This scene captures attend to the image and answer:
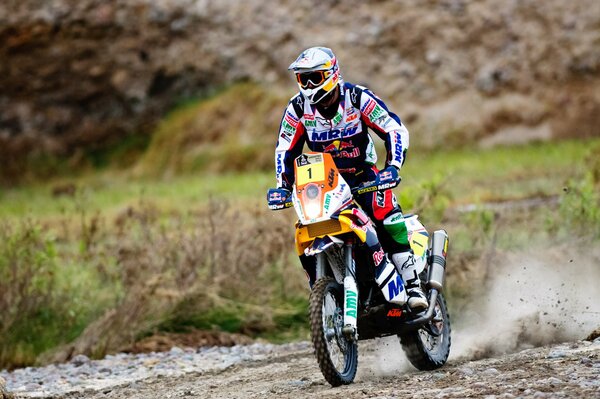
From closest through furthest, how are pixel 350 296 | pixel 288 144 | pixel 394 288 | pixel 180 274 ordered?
pixel 350 296 < pixel 394 288 < pixel 288 144 < pixel 180 274

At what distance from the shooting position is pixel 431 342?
11.3 m

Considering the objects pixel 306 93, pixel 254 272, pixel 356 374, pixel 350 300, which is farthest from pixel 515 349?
pixel 254 272

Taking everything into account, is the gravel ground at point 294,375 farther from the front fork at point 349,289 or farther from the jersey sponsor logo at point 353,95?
the jersey sponsor logo at point 353,95

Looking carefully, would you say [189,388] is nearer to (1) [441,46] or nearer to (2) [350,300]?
(2) [350,300]

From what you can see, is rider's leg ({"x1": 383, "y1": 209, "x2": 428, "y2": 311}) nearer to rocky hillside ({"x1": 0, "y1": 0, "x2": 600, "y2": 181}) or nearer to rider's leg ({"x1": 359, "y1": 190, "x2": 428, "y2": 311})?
rider's leg ({"x1": 359, "y1": 190, "x2": 428, "y2": 311})

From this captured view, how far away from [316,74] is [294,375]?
108 inches

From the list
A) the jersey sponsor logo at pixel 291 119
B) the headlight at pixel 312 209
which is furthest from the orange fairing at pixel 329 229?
the jersey sponsor logo at pixel 291 119

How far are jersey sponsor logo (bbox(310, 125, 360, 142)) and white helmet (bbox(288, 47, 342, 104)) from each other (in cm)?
35

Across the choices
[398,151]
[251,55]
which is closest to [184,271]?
[398,151]

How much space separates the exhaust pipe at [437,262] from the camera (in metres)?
A: 11.2

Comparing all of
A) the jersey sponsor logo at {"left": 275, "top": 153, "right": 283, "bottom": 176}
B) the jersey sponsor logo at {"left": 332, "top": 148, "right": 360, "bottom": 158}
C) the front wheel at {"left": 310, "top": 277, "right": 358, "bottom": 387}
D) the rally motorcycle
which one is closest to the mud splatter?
the rally motorcycle

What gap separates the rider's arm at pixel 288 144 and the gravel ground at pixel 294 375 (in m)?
1.75

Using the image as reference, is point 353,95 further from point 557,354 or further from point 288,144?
point 557,354

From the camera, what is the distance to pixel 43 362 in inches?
548
